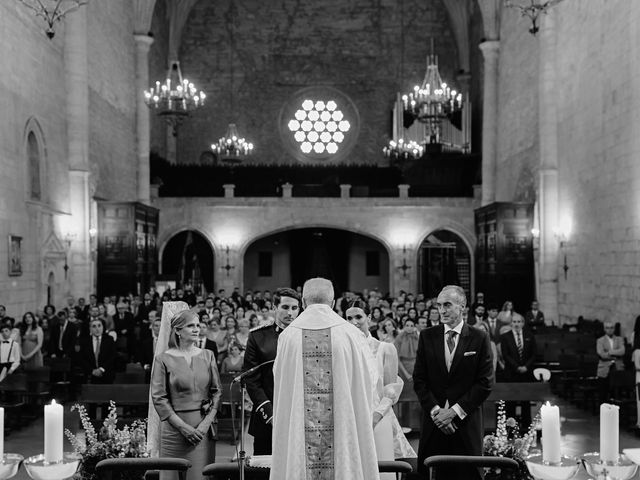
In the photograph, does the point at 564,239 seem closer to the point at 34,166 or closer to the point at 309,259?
the point at 34,166

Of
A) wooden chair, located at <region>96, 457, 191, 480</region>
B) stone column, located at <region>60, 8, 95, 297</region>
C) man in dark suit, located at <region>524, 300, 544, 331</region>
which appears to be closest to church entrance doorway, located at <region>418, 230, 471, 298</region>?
man in dark suit, located at <region>524, 300, 544, 331</region>

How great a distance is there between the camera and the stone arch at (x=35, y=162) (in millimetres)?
18094

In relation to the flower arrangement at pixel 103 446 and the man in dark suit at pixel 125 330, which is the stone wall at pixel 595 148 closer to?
the man in dark suit at pixel 125 330

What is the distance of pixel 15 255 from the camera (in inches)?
656

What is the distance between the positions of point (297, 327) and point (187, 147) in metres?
30.1

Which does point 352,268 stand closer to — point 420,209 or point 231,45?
point 420,209

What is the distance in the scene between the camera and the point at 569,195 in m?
19.5

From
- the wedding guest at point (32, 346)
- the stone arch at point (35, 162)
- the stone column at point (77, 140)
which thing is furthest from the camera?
the stone column at point (77, 140)

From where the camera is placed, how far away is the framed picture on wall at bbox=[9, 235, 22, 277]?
1640cm

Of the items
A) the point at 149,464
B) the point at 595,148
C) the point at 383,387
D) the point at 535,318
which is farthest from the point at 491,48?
the point at 149,464

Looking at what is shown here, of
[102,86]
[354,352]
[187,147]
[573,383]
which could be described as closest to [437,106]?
[102,86]

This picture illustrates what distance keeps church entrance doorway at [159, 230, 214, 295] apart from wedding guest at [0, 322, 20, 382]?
15112mm

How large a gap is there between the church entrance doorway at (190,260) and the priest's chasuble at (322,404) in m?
22.7

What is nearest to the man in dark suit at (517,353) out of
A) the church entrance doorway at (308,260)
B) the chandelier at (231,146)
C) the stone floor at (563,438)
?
the stone floor at (563,438)
